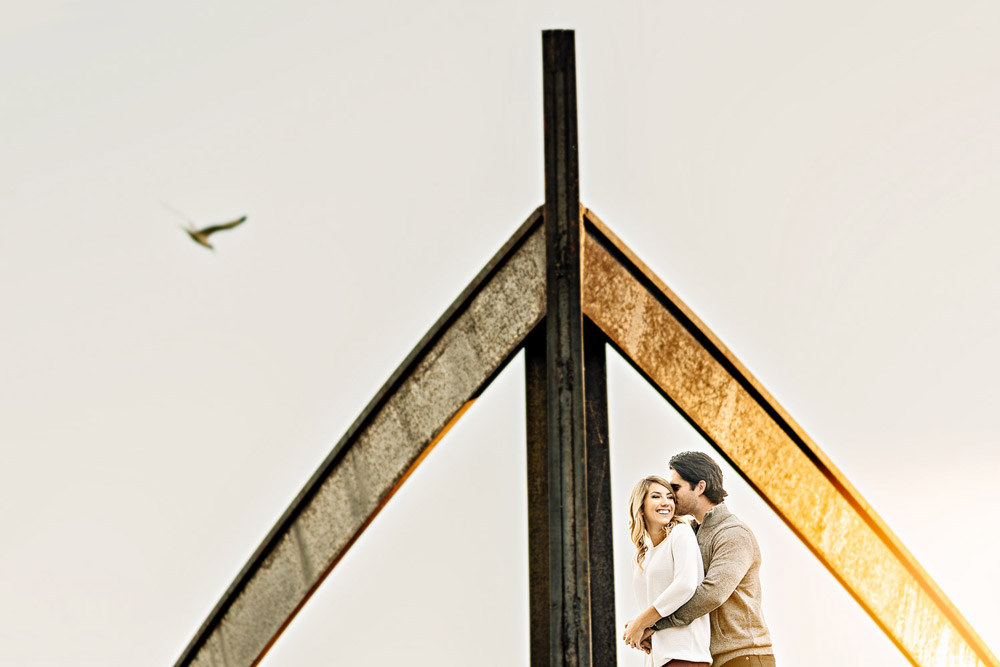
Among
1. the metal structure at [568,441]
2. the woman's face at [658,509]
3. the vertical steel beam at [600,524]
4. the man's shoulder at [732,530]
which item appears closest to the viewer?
the metal structure at [568,441]

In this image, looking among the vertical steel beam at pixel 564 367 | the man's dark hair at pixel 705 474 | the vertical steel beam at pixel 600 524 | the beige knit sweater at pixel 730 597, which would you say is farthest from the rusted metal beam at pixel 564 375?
the man's dark hair at pixel 705 474

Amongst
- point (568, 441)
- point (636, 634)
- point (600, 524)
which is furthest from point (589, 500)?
point (636, 634)

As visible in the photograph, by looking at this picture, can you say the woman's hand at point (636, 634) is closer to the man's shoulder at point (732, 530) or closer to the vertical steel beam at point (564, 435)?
the man's shoulder at point (732, 530)

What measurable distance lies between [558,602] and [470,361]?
0.94m

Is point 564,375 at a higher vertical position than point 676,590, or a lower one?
higher

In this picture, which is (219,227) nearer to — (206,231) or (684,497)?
(206,231)

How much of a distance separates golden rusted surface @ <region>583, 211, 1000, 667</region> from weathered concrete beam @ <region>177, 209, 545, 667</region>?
28 centimetres

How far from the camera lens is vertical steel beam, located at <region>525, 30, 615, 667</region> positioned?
9.72 ft

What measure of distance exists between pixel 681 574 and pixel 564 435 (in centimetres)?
118

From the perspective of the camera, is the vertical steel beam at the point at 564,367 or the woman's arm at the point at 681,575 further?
the woman's arm at the point at 681,575

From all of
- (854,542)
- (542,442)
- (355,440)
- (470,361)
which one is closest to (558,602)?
(542,442)

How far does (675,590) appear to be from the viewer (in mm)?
3826

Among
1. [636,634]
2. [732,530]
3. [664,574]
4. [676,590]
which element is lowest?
[636,634]

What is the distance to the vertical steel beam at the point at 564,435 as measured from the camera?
9.72ft
